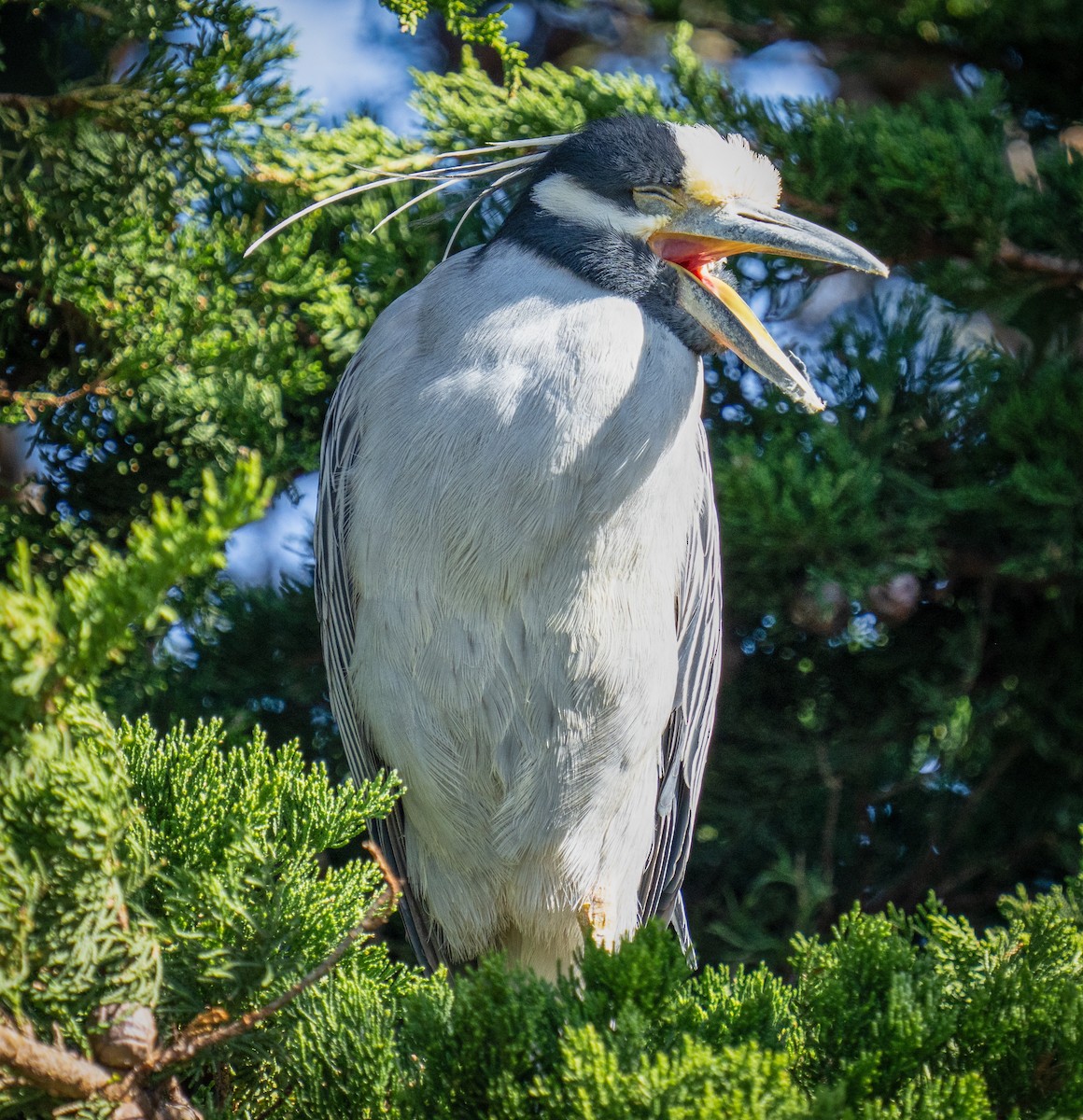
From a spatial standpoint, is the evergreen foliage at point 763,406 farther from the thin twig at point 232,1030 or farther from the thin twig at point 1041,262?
the thin twig at point 232,1030

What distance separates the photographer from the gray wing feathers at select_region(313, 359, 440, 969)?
1.80 m

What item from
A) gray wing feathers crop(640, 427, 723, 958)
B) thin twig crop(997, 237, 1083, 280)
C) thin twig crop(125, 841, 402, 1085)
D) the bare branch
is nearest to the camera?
the bare branch

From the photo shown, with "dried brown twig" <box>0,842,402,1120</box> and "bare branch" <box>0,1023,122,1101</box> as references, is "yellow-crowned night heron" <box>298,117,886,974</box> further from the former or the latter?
"bare branch" <box>0,1023,122,1101</box>

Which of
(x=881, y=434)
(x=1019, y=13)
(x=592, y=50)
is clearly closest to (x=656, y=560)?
(x=881, y=434)

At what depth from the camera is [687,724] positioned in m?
1.88

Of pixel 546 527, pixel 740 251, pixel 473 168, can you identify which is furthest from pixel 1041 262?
pixel 546 527

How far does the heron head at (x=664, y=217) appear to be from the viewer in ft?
5.59

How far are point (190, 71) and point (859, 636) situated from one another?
55.9 inches

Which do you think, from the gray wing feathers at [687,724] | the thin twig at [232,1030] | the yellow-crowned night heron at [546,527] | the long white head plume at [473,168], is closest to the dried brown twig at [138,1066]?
the thin twig at [232,1030]

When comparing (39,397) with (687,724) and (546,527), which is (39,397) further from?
(687,724)

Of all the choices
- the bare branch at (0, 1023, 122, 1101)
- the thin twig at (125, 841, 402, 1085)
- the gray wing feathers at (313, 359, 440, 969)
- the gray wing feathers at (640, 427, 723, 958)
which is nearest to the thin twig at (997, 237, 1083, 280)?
the gray wing feathers at (640, 427, 723, 958)

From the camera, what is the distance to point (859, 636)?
7.11ft

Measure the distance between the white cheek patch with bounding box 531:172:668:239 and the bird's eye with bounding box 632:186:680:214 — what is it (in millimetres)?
11

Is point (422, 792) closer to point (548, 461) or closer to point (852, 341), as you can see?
point (548, 461)
